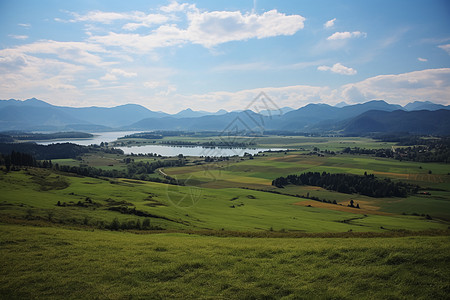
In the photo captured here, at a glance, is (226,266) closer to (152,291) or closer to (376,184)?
(152,291)

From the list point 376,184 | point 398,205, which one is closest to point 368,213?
point 398,205

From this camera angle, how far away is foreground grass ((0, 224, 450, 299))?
13.9 metres

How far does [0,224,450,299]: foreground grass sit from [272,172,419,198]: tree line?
94964mm

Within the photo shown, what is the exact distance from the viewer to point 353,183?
371 ft

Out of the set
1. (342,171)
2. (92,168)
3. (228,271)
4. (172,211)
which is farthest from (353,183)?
(92,168)

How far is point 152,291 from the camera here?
14.3 m

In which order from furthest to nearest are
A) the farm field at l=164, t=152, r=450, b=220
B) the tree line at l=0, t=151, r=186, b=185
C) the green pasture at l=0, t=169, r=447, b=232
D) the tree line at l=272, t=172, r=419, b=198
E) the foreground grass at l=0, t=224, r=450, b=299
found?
1. the tree line at l=272, t=172, r=419, b=198
2. the tree line at l=0, t=151, r=186, b=185
3. the farm field at l=164, t=152, r=450, b=220
4. the green pasture at l=0, t=169, r=447, b=232
5. the foreground grass at l=0, t=224, r=450, b=299

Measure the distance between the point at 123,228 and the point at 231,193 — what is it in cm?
6263

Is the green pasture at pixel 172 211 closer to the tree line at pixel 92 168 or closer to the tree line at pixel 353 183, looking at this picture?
the tree line at pixel 92 168

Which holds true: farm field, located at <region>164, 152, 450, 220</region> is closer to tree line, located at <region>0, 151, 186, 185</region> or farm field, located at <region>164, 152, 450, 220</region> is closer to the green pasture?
tree line, located at <region>0, 151, 186, 185</region>

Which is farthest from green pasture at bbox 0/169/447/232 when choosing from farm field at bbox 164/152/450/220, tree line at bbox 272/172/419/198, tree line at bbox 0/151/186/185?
tree line at bbox 272/172/419/198

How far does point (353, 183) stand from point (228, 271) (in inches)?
4328

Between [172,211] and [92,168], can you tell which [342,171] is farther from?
[92,168]

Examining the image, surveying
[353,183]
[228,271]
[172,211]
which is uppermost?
[228,271]
